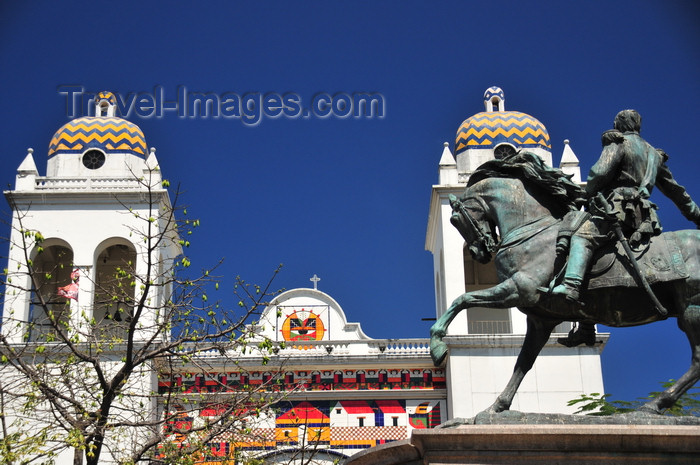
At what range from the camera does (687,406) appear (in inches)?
777

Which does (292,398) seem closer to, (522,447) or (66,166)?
(66,166)

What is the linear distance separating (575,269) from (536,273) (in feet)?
1.33

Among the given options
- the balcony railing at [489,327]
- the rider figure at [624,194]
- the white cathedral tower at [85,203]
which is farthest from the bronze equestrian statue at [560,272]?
the white cathedral tower at [85,203]

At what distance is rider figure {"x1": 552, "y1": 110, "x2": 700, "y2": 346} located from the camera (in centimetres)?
927

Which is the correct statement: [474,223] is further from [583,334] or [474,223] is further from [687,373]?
[687,373]

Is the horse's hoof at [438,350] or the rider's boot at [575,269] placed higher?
the rider's boot at [575,269]

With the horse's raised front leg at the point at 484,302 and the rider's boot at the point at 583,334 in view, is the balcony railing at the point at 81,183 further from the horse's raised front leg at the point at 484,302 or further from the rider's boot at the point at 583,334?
the horse's raised front leg at the point at 484,302

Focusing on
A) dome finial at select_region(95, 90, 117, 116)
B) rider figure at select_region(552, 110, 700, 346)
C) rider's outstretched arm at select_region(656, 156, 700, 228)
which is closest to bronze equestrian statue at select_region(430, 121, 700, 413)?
rider figure at select_region(552, 110, 700, 346)

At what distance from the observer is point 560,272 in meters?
9.40

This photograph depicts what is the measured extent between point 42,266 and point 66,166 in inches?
137

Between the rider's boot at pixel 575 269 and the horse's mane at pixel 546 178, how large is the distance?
0.66 meters

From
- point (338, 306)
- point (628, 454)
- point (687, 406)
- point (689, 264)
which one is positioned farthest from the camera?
point (338, 306)

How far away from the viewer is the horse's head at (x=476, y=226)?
10008 mm

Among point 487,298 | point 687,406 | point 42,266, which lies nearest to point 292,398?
point 42,266
